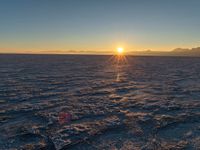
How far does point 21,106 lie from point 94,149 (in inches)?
163

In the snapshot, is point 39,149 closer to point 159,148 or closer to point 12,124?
point 12,124

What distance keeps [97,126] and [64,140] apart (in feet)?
3.81

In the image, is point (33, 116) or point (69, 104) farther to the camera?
point (69, 104)

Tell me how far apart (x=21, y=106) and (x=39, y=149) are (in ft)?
11.8

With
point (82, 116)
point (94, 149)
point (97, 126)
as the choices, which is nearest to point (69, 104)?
point (82, 116)

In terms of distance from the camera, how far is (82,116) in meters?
6.75

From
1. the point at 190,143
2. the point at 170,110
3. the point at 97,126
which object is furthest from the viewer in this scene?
the point at 170,110

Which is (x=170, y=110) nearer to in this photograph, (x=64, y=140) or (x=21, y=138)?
(x=64, y=140)

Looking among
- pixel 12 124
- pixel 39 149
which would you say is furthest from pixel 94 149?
pixel 12 124

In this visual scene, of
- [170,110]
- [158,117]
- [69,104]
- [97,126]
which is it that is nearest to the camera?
[97,126]

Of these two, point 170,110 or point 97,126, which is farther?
point 170,110

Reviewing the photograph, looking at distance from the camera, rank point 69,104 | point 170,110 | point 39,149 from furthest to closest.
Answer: point 69,104 → point 170,110 → point 39,149

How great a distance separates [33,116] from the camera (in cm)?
668

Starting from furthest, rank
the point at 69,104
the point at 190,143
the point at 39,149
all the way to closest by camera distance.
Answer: the point at 69,104 → the point at 190,143 → the point at 39,149
